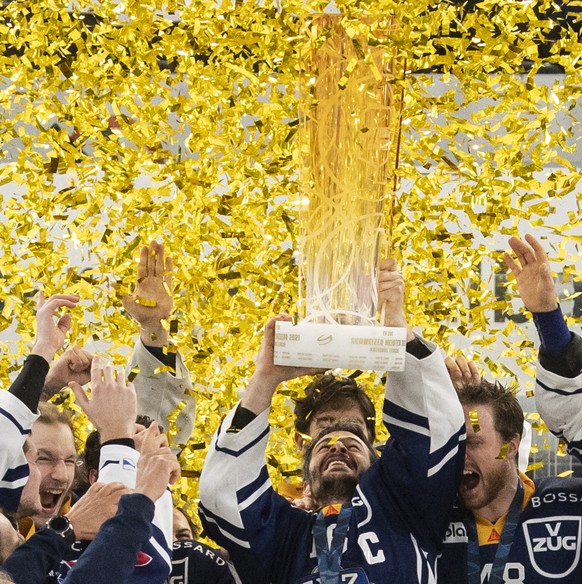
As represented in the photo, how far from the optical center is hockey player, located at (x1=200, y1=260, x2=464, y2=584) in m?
2.42

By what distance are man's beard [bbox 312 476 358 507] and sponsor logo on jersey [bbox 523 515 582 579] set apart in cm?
38

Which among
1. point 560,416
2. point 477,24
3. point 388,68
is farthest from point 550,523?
point 477,24

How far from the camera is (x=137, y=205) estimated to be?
9.50ft

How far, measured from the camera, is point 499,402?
263cm

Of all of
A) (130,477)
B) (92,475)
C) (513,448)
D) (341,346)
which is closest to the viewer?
(341,346)

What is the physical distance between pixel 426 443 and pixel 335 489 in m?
0.27

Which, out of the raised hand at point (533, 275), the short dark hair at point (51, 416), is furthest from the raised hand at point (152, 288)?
the raised hand at point (533, 275)

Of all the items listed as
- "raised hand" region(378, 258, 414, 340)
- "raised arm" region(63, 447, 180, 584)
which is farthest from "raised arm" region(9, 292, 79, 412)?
"raised hand" region(378, 258, 414, 340)

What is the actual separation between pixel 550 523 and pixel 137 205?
121 cm

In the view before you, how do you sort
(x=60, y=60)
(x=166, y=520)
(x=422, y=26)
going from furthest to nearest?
(x=60, y=60), (x=422, y=26), (x=166, y=520)

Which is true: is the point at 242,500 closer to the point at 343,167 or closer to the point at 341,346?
the point at 341,346

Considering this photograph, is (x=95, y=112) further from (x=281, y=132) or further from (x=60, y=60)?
(x=281, y=132)

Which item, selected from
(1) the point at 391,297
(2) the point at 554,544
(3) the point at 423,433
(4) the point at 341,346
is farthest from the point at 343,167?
(2) the point at 554,544

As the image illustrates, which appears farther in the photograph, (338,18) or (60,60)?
(60,60)
